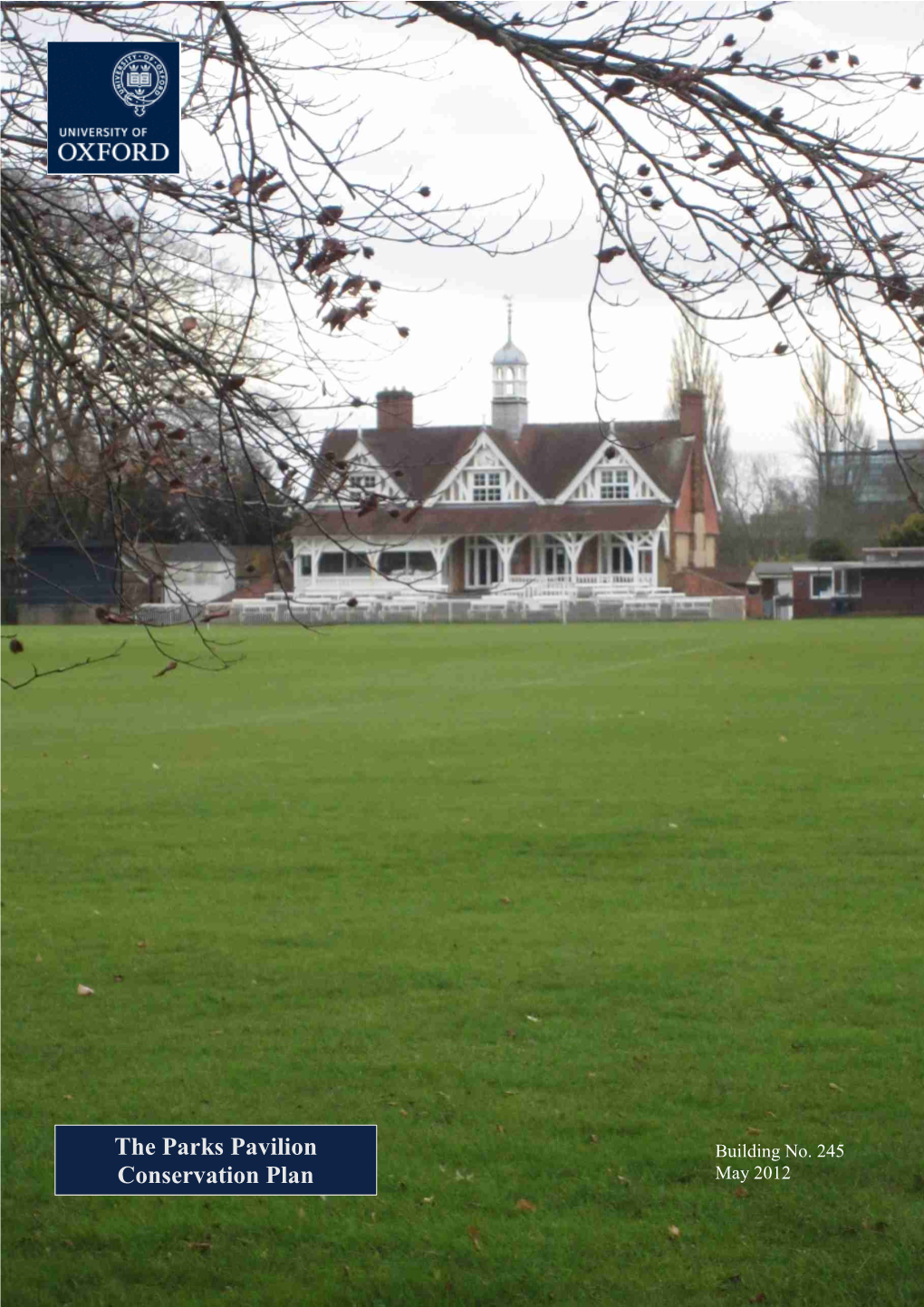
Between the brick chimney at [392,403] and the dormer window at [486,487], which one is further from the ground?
the dormer window at [486,487]

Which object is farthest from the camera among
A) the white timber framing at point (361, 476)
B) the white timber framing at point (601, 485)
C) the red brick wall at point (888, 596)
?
the white timber framing at point (601, 485)

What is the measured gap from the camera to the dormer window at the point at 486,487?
61.6 m

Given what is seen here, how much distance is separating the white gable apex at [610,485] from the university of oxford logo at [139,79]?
55.5 m

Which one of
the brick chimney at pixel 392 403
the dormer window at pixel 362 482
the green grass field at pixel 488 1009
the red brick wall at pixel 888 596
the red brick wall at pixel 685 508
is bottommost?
the green grass field at pixel 488 1009

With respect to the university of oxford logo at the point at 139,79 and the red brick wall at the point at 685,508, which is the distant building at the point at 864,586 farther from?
the university of oxford logo at the point at 139,79

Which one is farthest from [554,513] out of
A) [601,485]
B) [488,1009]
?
[488,1009]

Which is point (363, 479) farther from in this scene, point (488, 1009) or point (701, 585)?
point (701, 585)

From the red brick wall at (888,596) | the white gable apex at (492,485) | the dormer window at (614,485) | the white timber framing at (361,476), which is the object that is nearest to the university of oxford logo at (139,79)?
the white timber framing at (361,476)

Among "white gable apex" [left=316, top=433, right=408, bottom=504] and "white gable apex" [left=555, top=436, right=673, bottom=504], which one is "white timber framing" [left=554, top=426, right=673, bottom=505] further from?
"white gable apex" [left=316, top=433, right=408, bottom=504]

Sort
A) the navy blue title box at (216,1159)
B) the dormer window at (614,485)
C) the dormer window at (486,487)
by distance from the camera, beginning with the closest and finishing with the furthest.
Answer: the navy blue title box at (216,1159)
the dormer window at (614,485)
the dormer window at (486,487)

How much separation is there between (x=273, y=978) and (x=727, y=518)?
213ft

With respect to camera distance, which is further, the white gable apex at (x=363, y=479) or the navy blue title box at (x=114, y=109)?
the navy blue title box at (x=114, y=109)

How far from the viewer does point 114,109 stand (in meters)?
5.04

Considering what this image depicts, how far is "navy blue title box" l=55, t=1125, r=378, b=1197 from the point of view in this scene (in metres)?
5.30
